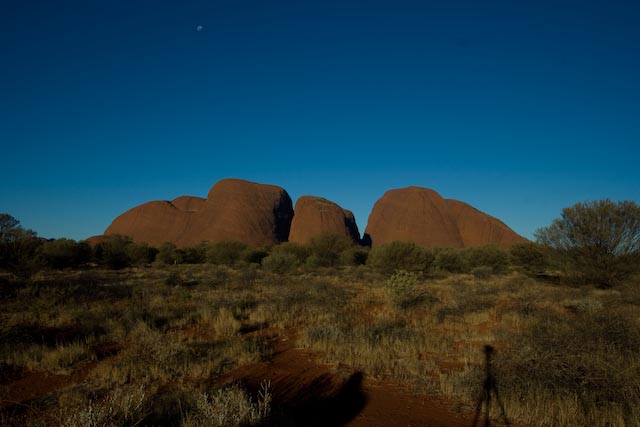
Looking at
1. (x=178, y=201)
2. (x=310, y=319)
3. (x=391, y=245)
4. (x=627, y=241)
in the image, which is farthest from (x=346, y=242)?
(x=178, y=201)

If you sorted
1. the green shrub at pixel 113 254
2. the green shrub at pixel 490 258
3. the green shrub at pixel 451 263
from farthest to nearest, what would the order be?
the green shrub at pixel 451 263, the green shrub at pixel 490 258, the green shrub at pixel 113 254

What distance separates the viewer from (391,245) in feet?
79.2

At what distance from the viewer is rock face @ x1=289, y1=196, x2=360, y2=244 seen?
211 ft

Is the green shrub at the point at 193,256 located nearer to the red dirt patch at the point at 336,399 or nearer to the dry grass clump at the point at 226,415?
the red dirt patch at the point at 336,399

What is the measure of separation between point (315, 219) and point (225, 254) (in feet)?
104

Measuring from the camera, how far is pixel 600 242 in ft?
49.5

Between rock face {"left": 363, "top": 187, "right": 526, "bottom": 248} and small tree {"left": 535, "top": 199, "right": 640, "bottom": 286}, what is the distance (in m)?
43.1

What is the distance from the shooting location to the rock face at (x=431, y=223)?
6150 cm

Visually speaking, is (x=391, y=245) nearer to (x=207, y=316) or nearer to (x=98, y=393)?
(x=207, y=316)

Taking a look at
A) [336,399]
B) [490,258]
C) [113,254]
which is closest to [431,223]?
[490,258]

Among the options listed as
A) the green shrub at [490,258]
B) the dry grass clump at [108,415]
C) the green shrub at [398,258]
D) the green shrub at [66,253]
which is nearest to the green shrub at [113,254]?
the green shrub at [66,253]

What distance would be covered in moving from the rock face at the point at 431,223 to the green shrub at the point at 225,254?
32043 millimetres

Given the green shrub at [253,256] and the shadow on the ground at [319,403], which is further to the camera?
the green shrub at [253,256]

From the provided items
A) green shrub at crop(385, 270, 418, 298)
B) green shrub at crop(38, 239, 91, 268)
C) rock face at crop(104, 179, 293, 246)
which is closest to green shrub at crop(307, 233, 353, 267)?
green shrub at crop(385, 270, 418, 298)
